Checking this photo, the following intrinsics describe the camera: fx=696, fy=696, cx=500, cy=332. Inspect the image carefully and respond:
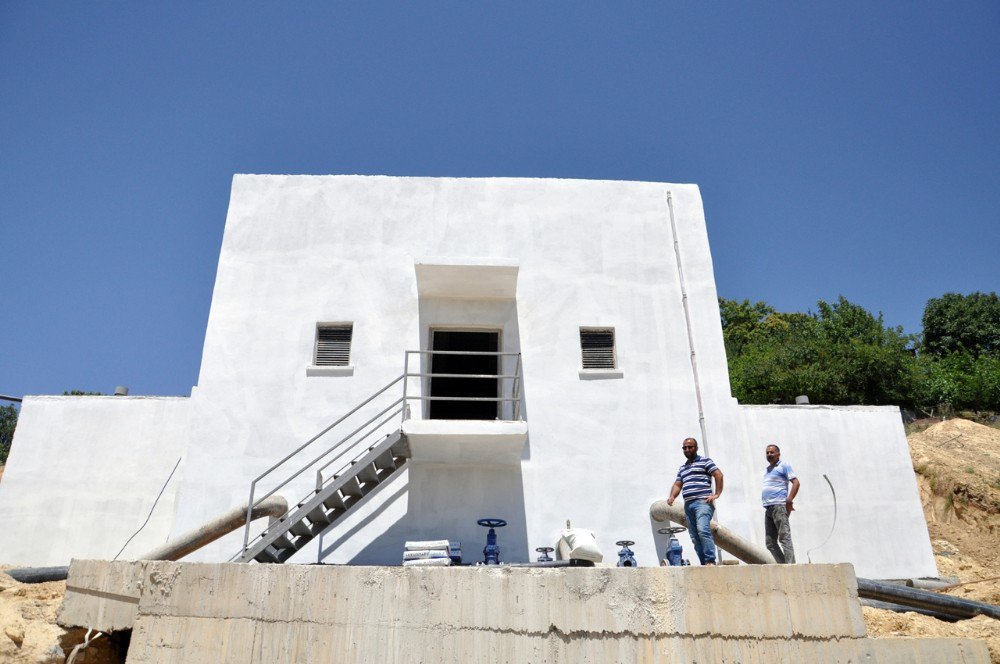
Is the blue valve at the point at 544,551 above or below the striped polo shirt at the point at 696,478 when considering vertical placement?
below

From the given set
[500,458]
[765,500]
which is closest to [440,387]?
[500,458]

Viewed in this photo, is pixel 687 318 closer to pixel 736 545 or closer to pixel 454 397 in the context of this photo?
pixel 736 545

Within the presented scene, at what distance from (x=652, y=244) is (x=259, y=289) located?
7338 millimetres

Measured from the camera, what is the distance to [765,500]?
8781mm

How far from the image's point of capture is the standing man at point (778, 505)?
8547 millimetres

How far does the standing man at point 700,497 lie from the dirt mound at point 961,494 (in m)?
9.86

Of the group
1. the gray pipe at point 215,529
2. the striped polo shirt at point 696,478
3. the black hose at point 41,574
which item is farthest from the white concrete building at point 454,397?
the striped polo shirt at point 696,478

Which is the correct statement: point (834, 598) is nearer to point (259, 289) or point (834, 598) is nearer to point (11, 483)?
point (259, 289)

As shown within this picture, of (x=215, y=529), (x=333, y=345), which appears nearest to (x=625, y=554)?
(x=333, y=345)

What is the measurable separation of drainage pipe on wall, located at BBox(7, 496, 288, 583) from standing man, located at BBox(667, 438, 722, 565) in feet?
20.3

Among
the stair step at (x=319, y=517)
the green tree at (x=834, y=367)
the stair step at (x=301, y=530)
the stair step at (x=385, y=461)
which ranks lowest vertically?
the stair step at (x=301, y=530)

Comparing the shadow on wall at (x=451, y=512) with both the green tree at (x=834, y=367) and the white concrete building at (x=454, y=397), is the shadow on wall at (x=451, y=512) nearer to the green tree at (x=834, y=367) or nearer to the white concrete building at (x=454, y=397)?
the white concrete building at (x=454, y=397)

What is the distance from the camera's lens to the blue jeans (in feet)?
25.3

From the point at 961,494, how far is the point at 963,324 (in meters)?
23.2
